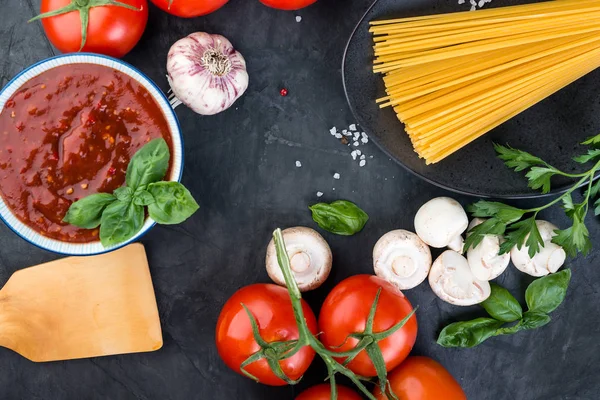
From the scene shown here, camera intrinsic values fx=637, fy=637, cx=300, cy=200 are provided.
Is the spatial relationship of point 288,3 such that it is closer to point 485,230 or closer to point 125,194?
point 125,194

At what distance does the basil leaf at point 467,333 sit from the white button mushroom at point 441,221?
217 millimetres

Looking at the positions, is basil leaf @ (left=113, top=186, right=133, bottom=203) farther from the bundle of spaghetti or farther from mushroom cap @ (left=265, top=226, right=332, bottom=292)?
the bundle of spaghetti

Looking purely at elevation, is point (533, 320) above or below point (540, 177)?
below

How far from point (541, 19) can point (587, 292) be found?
750 mm

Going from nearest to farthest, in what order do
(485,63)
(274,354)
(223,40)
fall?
(274,354)
(485,63)
(223,40)

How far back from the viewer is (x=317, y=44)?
166 cm

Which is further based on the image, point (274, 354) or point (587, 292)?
point (587, 292)

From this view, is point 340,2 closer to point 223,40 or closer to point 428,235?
point 223,40

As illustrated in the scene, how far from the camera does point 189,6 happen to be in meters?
1.47

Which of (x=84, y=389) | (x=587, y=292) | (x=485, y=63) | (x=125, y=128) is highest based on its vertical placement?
(x=485, y=63)

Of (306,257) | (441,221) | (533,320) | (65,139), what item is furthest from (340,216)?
(65,139)

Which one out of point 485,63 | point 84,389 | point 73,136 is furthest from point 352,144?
point 84,389

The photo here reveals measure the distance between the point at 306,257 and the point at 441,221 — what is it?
0.35 m

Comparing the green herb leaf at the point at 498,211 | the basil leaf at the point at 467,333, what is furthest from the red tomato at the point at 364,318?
the green herb leaf at the point at 498,211
